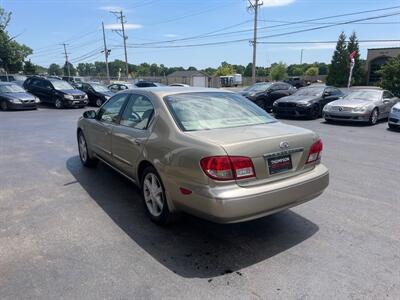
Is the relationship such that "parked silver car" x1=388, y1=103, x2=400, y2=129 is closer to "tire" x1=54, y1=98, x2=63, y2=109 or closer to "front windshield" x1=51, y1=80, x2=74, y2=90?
"tire" x1=54, y1=98, x2=63, y2=109

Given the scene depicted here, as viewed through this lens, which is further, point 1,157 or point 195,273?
point 1,157

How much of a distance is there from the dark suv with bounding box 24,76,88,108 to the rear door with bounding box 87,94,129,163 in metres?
14.0

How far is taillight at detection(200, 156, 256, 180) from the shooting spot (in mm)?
3010

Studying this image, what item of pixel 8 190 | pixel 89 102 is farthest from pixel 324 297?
pixel 89 102

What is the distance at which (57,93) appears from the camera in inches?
734

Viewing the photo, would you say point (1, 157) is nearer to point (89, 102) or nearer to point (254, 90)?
point (254, 90)

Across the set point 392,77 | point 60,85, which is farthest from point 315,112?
point 60,85

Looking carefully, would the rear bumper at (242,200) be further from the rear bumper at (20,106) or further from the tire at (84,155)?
the rear bumper at (20,106)

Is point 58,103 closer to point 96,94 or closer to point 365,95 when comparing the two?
point 96,94

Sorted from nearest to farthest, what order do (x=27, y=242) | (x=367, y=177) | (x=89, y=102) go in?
1. (x=27, y=242)
2. (x=367, y=177)
3. (x=89, y=102)

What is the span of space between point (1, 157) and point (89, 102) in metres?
14.4

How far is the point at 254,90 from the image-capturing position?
1596 cm

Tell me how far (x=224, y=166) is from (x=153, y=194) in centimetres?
121

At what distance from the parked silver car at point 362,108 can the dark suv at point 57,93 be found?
13.1 meters
